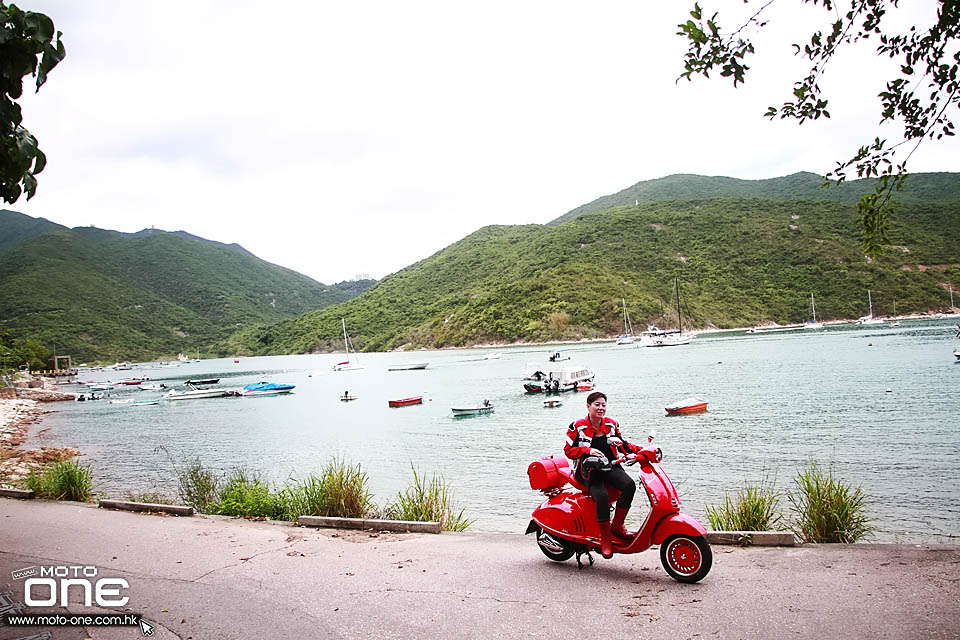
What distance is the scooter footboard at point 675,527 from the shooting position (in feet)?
16.8

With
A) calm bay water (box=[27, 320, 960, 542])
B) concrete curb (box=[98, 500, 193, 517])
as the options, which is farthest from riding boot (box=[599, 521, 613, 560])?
calm bay water (box=[27, 320, 960, 542])

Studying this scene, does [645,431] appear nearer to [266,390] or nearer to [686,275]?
[266,390]

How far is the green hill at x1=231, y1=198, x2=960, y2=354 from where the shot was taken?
109m

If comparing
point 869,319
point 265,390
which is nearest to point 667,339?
point 869,319

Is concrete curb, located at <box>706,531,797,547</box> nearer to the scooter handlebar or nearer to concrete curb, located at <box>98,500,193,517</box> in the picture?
the scooter handlebar

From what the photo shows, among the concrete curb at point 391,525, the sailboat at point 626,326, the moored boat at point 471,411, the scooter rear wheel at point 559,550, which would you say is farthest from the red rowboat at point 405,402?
the sailboat at point 626,326

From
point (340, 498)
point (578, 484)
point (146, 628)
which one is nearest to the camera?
point (146, 628)

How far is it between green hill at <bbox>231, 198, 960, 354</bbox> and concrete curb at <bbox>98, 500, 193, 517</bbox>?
10488 centimetres

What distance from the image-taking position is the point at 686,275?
398 feet

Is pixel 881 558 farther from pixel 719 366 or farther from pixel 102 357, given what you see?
pixel 102 357

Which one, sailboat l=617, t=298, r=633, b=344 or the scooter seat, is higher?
sailboat l=617, t=298, r=633, b=344

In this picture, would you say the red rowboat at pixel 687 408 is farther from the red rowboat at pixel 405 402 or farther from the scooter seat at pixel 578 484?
the scooter seat at pixel 578 484

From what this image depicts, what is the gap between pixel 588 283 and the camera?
120 metres

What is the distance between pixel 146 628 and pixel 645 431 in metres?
25.6
